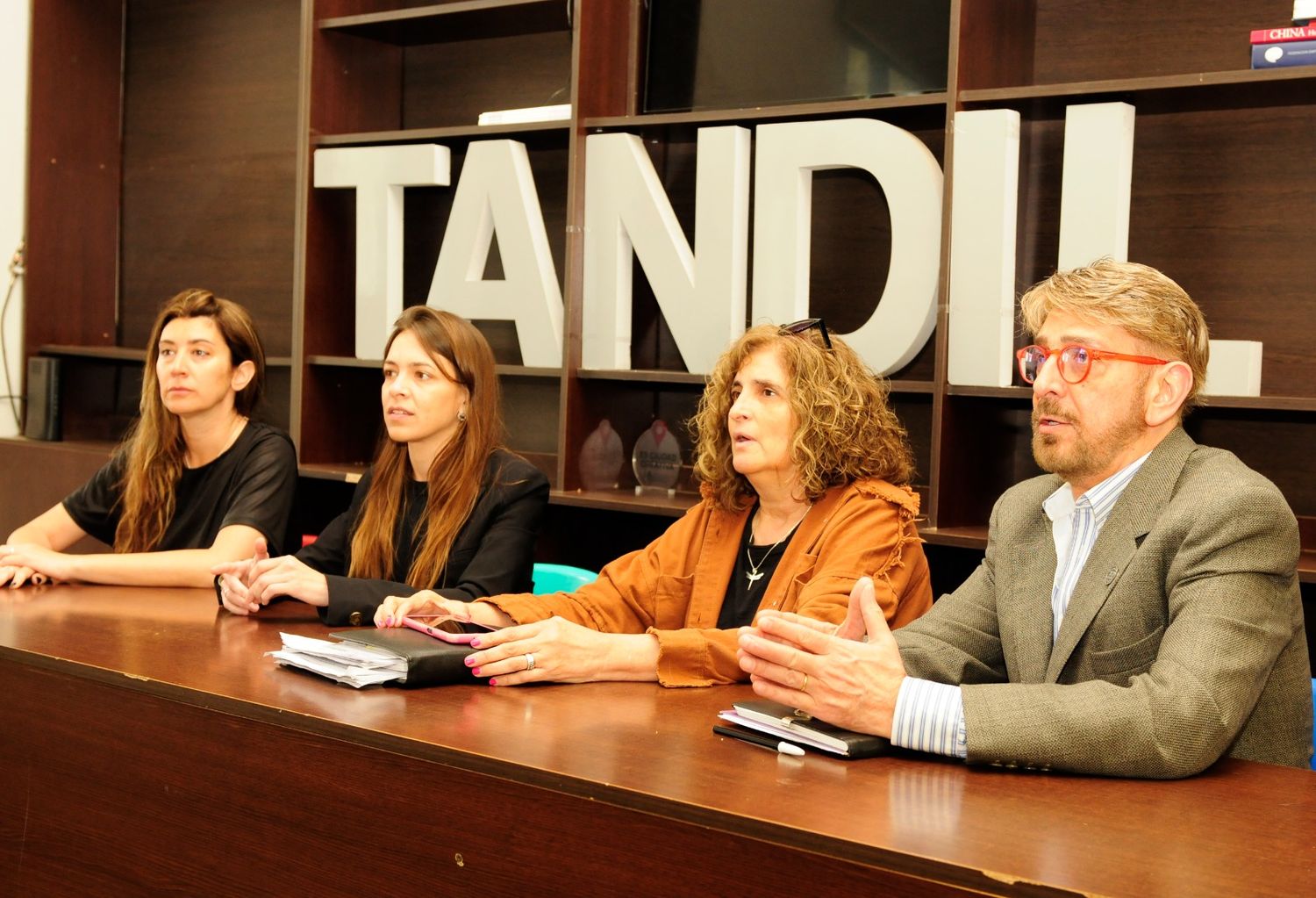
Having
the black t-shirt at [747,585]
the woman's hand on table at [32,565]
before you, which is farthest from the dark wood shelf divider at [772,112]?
the woman's hand on table at [32,565]

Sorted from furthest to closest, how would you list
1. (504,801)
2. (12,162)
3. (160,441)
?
(12,162) → (160,441) → (504,801)

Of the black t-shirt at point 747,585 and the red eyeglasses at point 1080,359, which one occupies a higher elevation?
the red eyeglasses at point 1080,359

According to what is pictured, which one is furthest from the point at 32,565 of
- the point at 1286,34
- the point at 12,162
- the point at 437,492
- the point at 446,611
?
the point at 1286,34

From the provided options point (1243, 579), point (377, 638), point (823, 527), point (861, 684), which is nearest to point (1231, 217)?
point (823, 527)

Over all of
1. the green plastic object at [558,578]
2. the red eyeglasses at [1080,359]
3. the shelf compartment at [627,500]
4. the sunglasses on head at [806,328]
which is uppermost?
the sunglasses on head at [806,328]

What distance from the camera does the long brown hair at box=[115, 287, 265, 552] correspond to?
10.2ft

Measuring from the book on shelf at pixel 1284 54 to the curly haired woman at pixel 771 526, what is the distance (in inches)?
42.4

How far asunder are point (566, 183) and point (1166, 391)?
2469 mm

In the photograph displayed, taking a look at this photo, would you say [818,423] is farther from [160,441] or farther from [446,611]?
[160,441]

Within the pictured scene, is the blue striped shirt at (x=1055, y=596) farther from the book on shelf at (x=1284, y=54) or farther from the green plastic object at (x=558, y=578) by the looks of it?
the book on shelf at (x=1284, y=54)

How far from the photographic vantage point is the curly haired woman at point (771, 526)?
7.45ft

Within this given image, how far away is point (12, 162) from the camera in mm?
4711

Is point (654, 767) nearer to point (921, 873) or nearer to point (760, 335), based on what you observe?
point (921, 873)

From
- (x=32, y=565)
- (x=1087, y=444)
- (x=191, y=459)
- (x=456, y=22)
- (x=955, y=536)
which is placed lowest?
(x=32, y=565)
